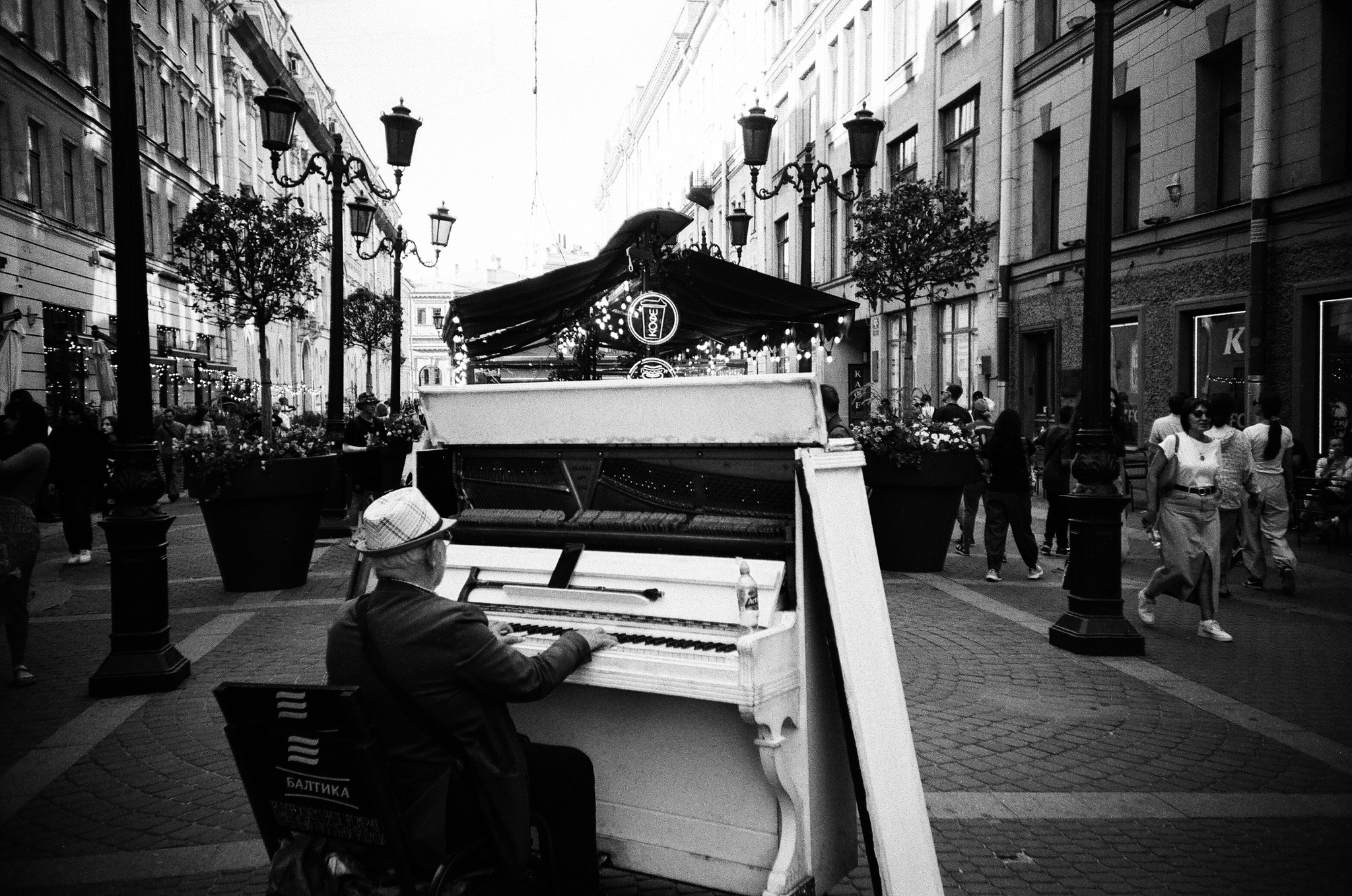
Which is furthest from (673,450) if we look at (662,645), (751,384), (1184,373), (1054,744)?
(1184,373)

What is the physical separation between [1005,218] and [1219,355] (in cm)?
652

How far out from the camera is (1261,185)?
12.8 m

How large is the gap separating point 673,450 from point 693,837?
1.40m

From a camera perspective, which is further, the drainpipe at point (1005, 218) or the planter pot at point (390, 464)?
the drainpipe at point (1005, 218)

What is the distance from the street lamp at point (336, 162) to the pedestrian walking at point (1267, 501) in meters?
9.56

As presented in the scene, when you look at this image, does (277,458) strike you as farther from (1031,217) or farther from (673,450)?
(1031,217)

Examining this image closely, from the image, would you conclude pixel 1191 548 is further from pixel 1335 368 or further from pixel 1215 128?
pixel 1215 128

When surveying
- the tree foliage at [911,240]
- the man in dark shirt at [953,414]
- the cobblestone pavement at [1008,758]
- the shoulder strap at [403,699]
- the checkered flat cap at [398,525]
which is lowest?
the cobblestone pavement at [1008,758]

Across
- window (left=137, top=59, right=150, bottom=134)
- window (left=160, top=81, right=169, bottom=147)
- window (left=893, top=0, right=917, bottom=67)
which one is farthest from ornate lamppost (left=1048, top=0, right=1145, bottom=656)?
window (left=160, top=81, right=169, bottom=147)

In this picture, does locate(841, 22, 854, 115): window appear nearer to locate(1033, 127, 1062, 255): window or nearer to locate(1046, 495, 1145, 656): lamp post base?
locate(1033, 127, 1062, 255): window

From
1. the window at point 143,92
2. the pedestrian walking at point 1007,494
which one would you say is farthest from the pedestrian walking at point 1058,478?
the window at point 143,92

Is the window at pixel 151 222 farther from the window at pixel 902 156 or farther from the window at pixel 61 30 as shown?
the window at pixel 902 156

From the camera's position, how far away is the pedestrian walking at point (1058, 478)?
11039mm

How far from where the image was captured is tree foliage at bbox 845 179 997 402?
15156 mm
